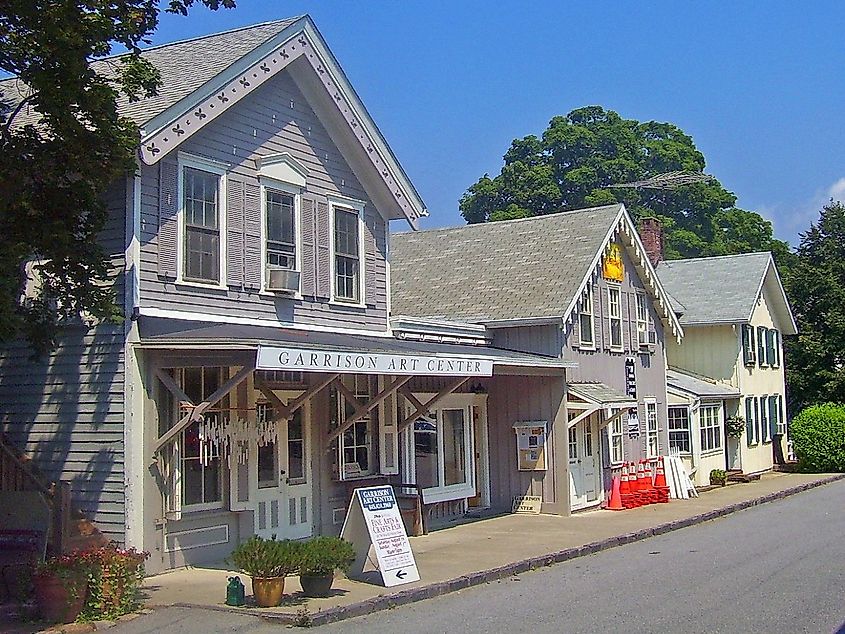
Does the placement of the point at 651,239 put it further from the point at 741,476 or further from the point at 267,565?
the point at 267,565

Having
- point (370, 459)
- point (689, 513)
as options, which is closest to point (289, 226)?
point (370, 459)

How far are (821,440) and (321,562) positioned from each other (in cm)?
2731

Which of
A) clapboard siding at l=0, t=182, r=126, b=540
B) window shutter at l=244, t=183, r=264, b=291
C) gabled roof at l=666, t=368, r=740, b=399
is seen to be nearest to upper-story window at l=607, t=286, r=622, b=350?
gabled roof at l=666, t=368, r=740, b=399

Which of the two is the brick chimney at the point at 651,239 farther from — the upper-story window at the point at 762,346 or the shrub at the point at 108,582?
the shrub at the point at 108,582

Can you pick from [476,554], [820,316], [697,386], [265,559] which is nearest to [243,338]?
[265,559]

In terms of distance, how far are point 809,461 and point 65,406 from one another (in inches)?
1108

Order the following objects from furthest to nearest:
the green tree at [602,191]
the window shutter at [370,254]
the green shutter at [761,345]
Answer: the green tree at [602,191], the green shutter at [761,345], the window shutter at [370,254]

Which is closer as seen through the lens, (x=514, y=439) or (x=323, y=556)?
(x=323, y=556)

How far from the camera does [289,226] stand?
1655 centimetres

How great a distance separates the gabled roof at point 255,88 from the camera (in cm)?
1411

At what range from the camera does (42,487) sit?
13289 millimetres

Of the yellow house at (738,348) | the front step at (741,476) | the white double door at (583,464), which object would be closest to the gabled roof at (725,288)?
the yellow house at (738,348)

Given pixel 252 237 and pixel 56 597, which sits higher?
Result: pixel 252 237

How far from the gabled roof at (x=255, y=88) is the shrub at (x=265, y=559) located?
5.20m
